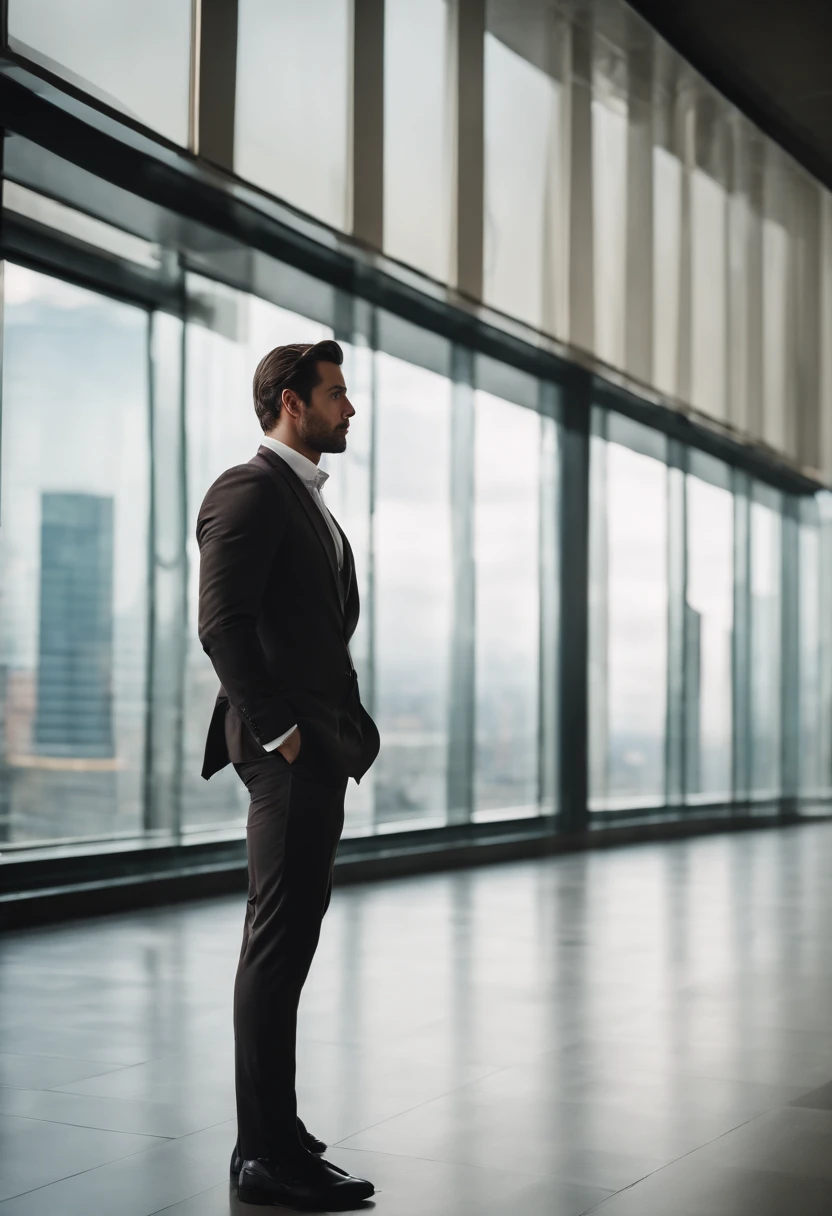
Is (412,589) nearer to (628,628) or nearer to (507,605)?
(507,605)

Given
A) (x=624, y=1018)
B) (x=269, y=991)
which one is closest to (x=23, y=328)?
(x=624, y=1018)

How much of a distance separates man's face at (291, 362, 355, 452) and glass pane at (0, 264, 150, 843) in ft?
18.2

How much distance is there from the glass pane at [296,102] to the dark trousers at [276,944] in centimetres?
585

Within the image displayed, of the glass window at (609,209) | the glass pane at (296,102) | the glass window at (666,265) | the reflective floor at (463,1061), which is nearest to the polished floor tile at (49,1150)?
the reflective floor at (463,1061)

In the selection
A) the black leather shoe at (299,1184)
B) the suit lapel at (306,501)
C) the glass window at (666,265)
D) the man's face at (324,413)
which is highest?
the glass window at (666,265)

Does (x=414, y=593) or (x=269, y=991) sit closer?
(x=269, y=991)

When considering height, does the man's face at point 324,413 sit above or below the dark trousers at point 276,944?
above

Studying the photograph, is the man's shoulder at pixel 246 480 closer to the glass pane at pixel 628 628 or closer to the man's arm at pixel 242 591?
the man's arm at pixel 242 591

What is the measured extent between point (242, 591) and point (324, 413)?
58cm

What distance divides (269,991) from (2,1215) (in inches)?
29.9

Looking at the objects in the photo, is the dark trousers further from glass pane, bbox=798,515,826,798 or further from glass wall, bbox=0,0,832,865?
glass pane, bbox=798,515,826,798

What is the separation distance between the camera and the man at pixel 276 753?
3.35 metres

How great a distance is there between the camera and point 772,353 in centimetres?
1669

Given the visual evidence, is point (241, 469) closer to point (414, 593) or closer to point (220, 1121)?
point (220, 1121)
